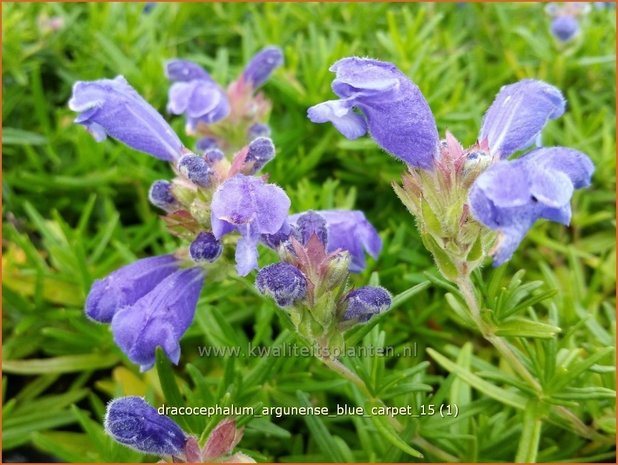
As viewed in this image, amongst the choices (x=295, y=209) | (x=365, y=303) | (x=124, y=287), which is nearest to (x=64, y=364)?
(x=124, y=287)

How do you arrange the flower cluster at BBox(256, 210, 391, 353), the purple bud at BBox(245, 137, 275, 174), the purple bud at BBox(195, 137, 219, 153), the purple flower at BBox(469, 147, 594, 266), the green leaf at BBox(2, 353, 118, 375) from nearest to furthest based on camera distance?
the purple flower at BBox(469, 147, 594, 266), the flower cluster at BBox(256, 210, 391, 353), the purple bud at BBox(245, 137, 275, 174), the green leaf at BBox(2, 353, 118, 375), the purple bud at BBox(195, 137, 219, 153)

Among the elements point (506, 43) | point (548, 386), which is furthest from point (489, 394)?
point (506, 43)

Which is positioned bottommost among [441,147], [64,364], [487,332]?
[64,364]

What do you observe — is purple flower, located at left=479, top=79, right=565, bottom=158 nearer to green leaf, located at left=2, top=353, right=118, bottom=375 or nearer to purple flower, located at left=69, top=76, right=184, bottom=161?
purple flower, located at left=69, top=76, right=184, bottom=161

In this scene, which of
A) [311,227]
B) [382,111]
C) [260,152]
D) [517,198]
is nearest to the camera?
[517,198]

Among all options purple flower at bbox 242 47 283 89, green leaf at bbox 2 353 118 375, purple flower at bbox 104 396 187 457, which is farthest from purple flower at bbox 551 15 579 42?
purple flower at bbox 104 396 187 457

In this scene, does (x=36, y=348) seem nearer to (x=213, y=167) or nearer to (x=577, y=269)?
(x=213, y=167)

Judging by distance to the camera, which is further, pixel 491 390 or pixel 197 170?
pixel 491 390

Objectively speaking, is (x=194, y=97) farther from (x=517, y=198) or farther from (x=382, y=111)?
(x=517, y=198)
